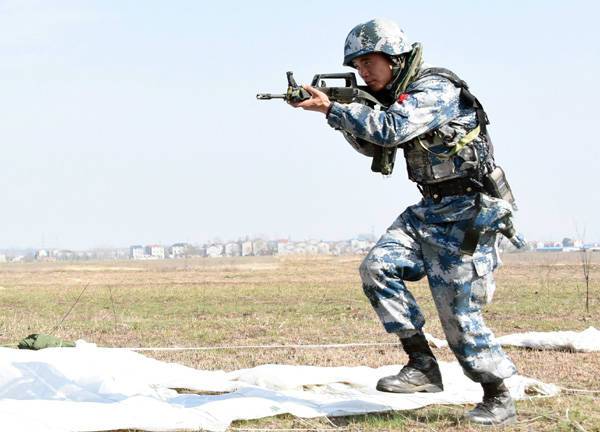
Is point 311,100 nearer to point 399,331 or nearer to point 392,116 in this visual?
point 392,116

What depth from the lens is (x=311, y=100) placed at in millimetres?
4633

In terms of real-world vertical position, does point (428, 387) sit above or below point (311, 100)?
below

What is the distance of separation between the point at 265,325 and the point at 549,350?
4.64 m

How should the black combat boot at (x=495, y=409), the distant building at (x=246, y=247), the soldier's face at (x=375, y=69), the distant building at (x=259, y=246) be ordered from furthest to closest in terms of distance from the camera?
the distant building at (x=259, y=246) → the distant building at (x=246, y=247) → the soldier's face at (x=375, y=69) → the black combat boot at (x=495, y=409)

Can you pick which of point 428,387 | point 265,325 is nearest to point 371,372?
point 428,387

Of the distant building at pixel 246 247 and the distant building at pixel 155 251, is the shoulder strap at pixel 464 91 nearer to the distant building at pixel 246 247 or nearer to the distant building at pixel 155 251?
the distant building at pixel 246 247

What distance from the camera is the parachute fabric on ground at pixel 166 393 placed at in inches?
178

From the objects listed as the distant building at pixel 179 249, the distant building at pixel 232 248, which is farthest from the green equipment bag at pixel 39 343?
the distant building at pixel 179 249

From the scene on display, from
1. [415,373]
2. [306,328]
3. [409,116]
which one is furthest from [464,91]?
[306,328]

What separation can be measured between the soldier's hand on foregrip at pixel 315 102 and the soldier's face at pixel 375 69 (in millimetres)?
306

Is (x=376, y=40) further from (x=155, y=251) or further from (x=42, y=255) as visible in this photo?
(x=155, y=251)

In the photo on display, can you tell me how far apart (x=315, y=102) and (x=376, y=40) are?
0.46 m

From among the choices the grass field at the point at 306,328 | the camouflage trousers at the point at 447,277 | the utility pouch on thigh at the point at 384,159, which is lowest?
the grass field at the point at 306,328

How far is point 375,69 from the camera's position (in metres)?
4.79
